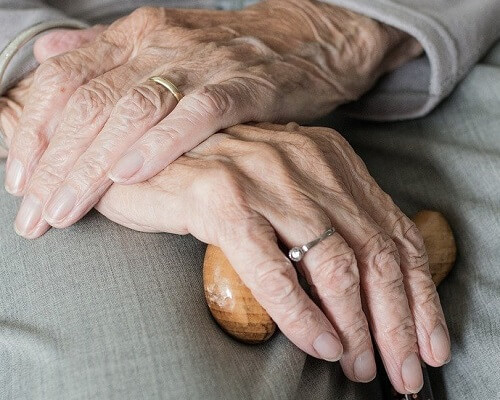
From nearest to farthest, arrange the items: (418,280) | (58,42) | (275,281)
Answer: (275,281), (418,280), (58,42)

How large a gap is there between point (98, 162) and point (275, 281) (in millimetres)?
240

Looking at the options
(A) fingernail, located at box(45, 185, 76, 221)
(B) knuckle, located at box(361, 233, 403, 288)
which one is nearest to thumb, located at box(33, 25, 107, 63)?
(A) fingernail, located at box(45, 185, 76, 221)

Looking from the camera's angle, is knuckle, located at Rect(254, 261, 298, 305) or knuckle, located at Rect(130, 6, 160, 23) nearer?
knuckle, located at Rect(254, 261, 298, 305)

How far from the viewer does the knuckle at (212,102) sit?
741 millimetres

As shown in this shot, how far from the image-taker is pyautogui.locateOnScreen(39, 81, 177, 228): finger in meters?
0.72

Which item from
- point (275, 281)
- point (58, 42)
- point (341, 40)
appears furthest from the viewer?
point (341, 40)

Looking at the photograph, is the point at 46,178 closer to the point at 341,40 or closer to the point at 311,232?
the point at 311,232

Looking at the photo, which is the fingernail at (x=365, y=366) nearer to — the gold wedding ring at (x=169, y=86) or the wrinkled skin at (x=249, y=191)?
the wrinkled skin at (x=249, y=191)

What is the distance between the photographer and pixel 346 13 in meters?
1.05

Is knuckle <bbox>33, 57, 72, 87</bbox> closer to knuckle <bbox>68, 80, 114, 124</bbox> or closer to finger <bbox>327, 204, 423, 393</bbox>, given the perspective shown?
knuckle <bbox>68, 80, 114, 124</bbox>

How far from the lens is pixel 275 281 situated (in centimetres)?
62

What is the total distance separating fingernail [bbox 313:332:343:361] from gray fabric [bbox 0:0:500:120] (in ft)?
1.59

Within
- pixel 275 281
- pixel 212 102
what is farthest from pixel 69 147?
pixel 275 281

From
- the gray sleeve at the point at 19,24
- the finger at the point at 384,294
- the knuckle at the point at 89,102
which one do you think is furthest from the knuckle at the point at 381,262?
the gray sleeve at the point at 19,24
